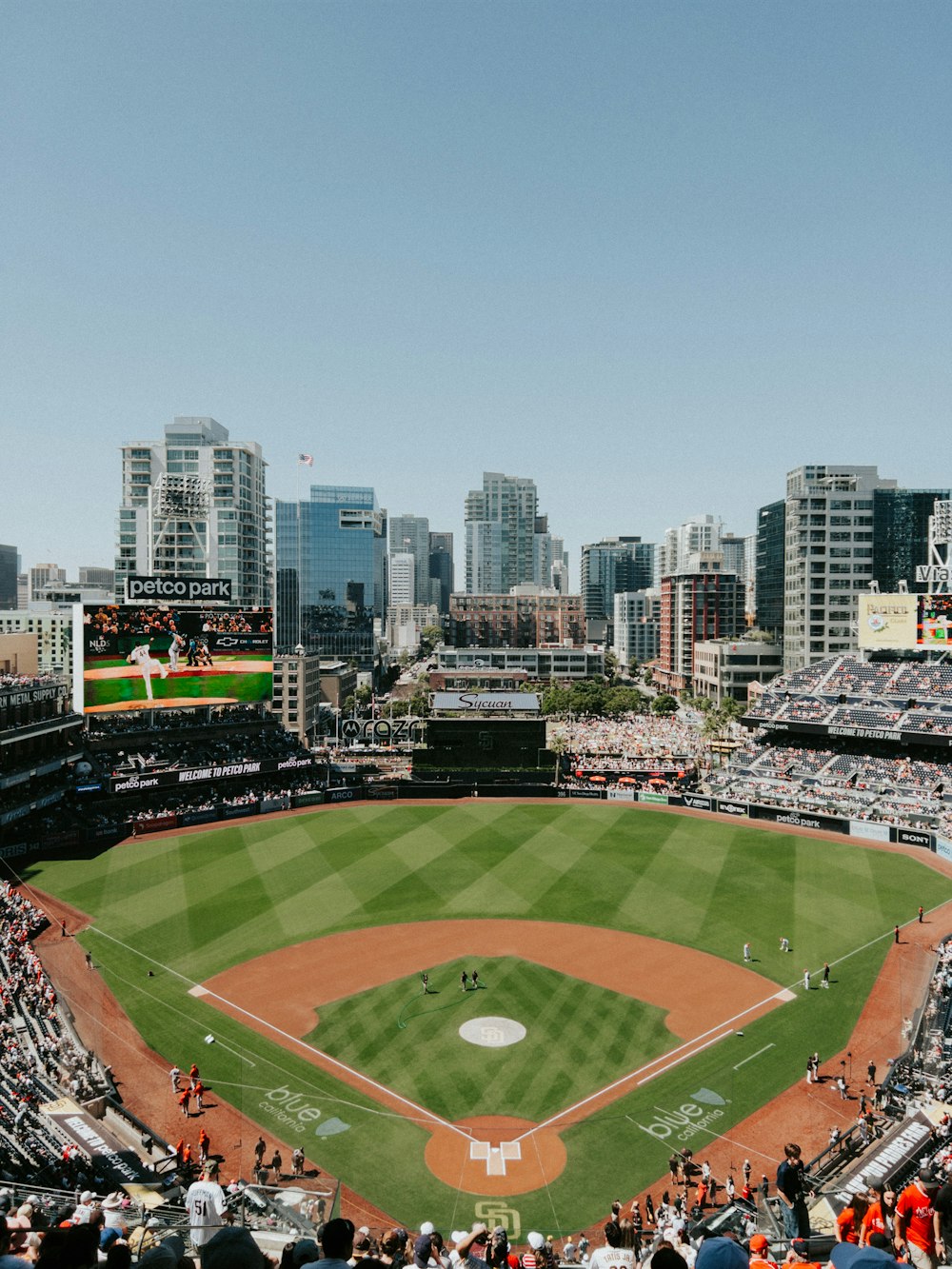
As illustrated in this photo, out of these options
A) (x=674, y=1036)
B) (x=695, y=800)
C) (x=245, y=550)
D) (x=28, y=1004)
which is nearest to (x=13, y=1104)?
(x=28, y=1004)

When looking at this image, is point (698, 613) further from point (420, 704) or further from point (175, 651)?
point (175, 651)

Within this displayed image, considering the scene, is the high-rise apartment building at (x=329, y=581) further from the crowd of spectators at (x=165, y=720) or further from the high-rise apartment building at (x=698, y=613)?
the crowd of spectators at (x=165, y=720)

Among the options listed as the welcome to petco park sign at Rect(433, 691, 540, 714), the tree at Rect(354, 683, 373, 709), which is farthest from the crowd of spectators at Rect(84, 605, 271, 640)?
the tree at Rect(354, 683, 373, 709)

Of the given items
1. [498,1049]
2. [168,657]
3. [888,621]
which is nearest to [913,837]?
[888,621]

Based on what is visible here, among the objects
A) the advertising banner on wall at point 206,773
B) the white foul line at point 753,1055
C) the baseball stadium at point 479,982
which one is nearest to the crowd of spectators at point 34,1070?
Answer: the baseball stadium at point 479,982

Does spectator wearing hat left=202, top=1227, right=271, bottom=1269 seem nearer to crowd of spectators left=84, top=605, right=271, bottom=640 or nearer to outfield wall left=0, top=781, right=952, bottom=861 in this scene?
outfield wall left=0, top=781, right=952, bottom=861

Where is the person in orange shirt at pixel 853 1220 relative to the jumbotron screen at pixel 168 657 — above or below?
Answer: below
